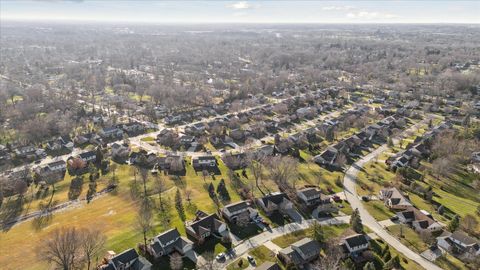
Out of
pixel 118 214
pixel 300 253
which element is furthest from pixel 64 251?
pixel 300 253

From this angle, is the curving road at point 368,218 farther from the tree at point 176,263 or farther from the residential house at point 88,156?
the residential house at point 88,156

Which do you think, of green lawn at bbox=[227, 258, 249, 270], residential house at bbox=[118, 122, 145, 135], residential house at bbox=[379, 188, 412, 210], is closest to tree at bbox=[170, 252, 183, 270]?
green lawn at bbox=[227, 258, 249, 270]

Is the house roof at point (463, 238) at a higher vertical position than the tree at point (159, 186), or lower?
higher

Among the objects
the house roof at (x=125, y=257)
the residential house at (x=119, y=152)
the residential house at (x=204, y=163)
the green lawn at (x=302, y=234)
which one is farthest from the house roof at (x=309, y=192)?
the residential house at (x=119, y=152)

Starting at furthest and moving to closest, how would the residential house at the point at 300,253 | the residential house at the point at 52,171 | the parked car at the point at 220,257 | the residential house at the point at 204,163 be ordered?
the residential house at the point at 204,163, the residential house at the point at 52,171, the parked car at the point at 220,257, the residential house at the point at 300,253

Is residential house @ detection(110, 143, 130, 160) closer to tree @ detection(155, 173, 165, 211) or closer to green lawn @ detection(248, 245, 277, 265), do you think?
tree @ detection(155, 173, 165, 211)

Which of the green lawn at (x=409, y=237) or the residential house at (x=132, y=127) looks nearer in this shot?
the green lawn at (x=409, y=237)
